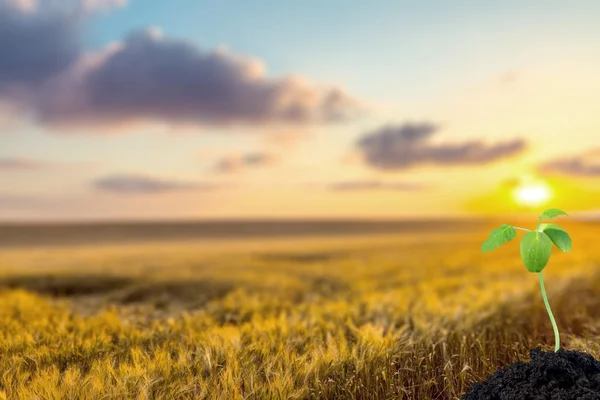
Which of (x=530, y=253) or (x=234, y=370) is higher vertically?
(x=530, y=253)

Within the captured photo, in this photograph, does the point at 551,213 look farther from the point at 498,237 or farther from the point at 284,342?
the point at 284,342

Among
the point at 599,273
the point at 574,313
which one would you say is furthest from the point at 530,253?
the point at 599,273

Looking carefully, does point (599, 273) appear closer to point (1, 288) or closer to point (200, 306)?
point (200, 306)

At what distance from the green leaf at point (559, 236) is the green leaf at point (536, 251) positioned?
3.5 inches

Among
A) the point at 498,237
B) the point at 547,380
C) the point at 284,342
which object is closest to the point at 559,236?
the point at 498,237

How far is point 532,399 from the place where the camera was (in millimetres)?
3475

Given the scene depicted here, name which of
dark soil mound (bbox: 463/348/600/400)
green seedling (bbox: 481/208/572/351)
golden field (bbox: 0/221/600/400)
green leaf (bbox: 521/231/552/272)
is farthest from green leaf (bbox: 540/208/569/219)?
golden field (bbox: 0/221/600/400)

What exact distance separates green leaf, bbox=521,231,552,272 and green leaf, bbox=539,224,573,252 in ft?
0.29

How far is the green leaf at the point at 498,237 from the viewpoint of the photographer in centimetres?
353

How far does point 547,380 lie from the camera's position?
3596 millimetres

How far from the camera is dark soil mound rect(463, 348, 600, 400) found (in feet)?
11.4

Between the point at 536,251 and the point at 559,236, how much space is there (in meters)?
0.24

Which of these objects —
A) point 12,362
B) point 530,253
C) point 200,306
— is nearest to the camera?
point 530,253

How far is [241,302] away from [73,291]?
13.6ft
